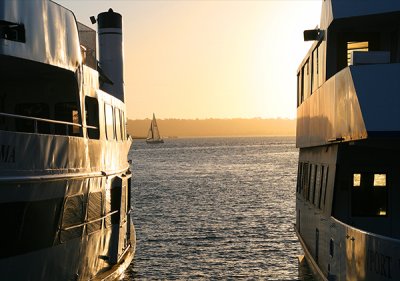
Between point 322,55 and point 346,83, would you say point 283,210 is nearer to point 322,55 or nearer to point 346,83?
point 322,55

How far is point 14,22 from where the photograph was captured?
12.9 metres

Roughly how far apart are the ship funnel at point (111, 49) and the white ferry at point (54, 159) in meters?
4.36

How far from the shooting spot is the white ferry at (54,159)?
40.0 feet

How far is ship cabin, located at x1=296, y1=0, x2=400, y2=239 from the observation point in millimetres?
12094

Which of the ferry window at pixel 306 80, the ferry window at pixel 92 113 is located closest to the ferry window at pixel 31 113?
the ferry window at pixel 92 113

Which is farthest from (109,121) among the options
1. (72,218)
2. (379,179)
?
(379,179)

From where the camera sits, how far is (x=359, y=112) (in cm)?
1211

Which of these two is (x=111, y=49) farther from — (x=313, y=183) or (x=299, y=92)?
(x=313, y=183)

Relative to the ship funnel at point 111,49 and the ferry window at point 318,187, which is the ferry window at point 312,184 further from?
the ship funnel at point 111,49

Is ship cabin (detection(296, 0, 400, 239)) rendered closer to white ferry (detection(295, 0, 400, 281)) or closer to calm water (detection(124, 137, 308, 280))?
white ferry (detection(295, 0, 400, 281))

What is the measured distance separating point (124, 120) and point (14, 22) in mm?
11892

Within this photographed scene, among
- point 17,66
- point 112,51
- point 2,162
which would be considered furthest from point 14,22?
point 112,51

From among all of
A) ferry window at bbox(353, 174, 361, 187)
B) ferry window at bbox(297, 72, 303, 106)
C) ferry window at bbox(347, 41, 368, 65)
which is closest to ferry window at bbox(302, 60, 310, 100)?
ferry window at bbox(297, 72, 303, 106)

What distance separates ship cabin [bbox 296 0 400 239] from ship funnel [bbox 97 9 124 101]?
11266 millimetres
